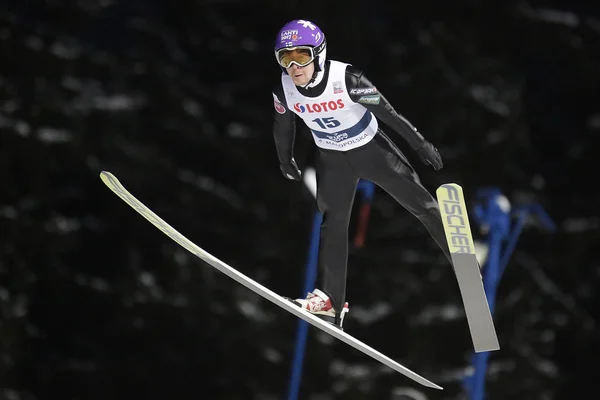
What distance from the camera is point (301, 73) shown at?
333cm

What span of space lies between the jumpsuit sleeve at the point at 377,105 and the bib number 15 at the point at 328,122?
0.10m

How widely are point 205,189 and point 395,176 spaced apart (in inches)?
144

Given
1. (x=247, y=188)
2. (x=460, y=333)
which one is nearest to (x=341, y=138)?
→ (x=247, y=188)

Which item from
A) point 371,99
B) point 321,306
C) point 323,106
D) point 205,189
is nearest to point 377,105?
point 371,99

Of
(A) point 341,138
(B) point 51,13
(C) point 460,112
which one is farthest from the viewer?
(C) point 460,112

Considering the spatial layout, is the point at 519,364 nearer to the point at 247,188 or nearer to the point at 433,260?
the point at 433,260

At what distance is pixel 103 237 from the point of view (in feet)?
22.9

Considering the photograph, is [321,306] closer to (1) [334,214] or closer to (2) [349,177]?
(1) [334,214]

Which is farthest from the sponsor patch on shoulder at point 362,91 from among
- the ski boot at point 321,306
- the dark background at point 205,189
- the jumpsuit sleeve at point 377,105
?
the dark background at point 205,189

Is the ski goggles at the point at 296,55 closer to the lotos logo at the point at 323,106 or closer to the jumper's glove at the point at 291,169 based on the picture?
the lotos logo at the point at 323,106

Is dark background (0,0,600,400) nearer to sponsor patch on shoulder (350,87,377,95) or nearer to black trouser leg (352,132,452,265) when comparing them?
black trouser leg (352,132,452,265)

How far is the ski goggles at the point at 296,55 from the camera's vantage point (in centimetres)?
326

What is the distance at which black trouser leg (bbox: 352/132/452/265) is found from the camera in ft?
11.4

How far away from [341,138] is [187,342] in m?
3.89
